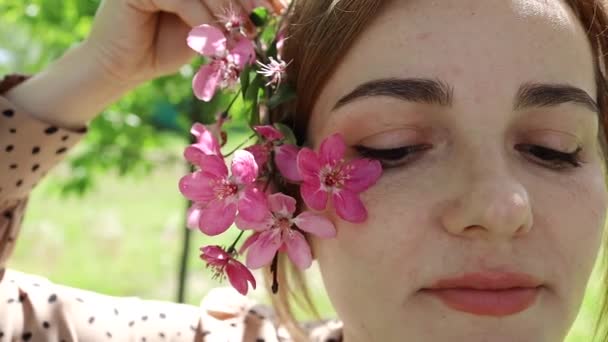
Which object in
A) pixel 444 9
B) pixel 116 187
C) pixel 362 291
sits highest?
pixel 444 9

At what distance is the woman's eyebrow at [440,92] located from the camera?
3.66ft

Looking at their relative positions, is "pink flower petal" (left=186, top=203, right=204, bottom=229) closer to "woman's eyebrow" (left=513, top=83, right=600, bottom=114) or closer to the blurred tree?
"woman's eyebrow" (left=513, top=83, right=600, bottom=114)

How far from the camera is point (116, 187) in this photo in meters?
6.61

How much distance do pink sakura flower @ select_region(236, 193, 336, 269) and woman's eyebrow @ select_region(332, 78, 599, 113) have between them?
206mm

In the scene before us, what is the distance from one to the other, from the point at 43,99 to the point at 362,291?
32.0 inches

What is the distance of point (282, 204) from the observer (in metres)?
1.19

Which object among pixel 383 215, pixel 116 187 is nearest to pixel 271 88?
pixel 383 215

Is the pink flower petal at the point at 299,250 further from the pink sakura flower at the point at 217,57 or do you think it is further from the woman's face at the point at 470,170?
the pink sakura flower at the point at 217,57

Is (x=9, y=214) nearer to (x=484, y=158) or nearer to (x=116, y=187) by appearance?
(x=484, y=158)

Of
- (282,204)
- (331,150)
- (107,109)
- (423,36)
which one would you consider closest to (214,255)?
(282,204)

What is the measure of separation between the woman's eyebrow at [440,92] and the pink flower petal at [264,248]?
26 centimetres

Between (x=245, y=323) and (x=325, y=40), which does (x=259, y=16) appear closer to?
(x=325, y=40)

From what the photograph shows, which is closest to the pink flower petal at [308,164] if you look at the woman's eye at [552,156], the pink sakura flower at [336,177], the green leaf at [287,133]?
the pink sakura flower at [336,177]

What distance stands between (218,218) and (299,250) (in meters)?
0.14
